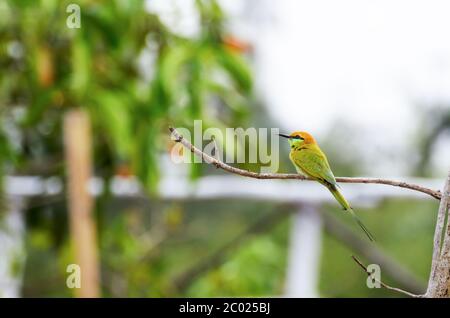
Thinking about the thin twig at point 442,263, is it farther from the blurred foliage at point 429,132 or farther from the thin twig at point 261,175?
the blurred foliage at point 429,132

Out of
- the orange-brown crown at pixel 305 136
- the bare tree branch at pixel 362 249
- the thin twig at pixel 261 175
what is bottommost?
the bare tree branch at pixel 362 249

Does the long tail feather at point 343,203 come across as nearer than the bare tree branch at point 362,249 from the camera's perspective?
Yes

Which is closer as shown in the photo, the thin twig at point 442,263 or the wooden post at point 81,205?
the thin twig at point 442,263

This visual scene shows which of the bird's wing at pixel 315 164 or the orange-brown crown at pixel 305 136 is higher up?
the orange-brown crown at pixel 305 136

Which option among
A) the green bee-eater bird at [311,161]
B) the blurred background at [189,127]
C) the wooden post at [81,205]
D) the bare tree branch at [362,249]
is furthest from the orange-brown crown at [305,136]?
the wooden post at [81,205]

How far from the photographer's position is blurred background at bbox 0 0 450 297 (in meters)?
1.00

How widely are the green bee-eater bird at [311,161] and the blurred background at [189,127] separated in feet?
0.91

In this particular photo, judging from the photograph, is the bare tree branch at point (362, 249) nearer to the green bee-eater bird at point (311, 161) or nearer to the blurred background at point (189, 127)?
the blurred background at point (189, 127)

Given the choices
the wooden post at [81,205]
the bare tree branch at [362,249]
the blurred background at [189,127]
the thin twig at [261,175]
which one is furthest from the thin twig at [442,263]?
the wooden post at [81,205]

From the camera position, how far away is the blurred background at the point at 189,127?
3.27 ft

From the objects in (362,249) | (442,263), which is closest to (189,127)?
(362,249)

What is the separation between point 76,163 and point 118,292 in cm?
51

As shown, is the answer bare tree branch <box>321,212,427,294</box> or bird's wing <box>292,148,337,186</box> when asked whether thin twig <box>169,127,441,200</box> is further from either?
bare tree branch <box>321,212,427,294</box>

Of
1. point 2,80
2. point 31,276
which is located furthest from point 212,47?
point 31,276
